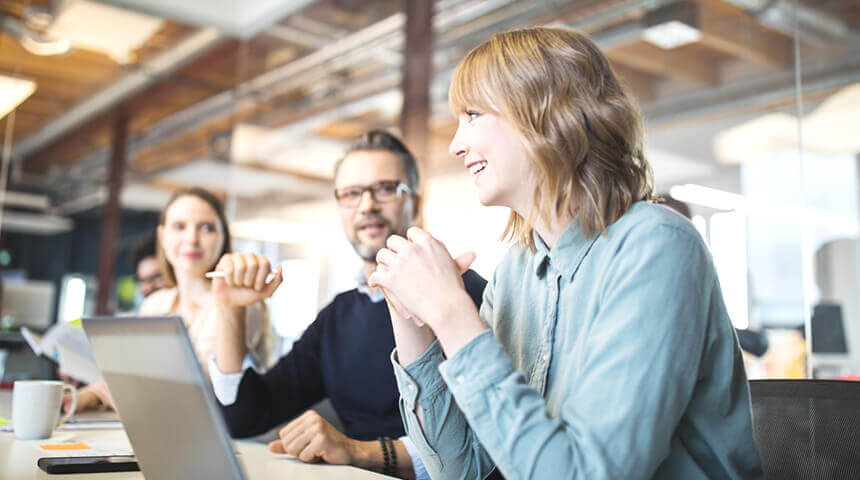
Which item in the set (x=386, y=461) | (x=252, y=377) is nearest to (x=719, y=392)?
(x=386, y=461)

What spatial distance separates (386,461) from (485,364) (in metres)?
0.71

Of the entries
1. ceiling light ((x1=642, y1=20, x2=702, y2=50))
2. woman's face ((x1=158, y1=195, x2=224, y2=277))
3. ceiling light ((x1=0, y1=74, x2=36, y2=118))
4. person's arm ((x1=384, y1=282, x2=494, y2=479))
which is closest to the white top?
woman's face ((x1=158, y1=195, x2=224, y2=277))

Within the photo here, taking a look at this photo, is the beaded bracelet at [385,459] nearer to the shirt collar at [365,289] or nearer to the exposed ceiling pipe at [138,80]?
the shirt collar at [365,289]

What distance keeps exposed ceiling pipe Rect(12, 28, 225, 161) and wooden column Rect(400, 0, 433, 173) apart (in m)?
2.07

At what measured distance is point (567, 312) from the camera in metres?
1.03

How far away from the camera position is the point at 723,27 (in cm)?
323

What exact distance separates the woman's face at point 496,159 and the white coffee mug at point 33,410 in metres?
0.99

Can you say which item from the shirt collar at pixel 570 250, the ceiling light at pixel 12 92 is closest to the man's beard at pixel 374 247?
the shirt collar at pixel 570 250

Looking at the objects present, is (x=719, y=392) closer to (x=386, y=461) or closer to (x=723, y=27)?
(x=386, y=461)

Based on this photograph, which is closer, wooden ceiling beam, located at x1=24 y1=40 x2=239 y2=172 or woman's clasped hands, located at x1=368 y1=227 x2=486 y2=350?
woman's clasped hands, located at x1=368 y1=227 x2=486 y2=350

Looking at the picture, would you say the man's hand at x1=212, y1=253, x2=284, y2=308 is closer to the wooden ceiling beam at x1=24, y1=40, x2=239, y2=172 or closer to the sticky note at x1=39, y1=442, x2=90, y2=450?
the sticky note at x1=39, y1=442, x2=90, y2=450

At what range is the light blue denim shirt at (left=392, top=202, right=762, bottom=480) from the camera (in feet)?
2.65

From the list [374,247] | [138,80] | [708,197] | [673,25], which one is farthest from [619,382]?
[138,80]

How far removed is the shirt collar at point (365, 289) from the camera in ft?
6.38
